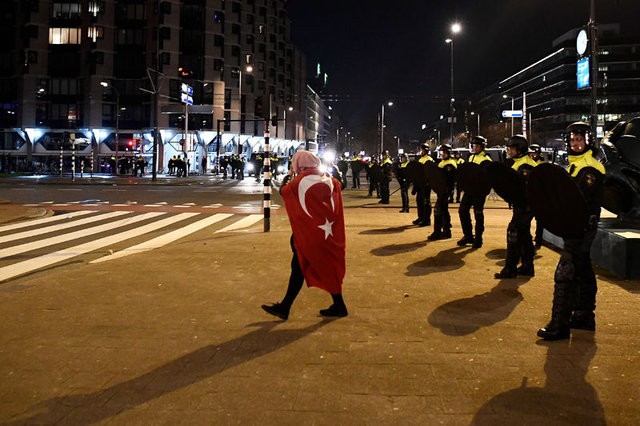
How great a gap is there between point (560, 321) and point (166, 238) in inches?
352

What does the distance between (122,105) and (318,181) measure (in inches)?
2768

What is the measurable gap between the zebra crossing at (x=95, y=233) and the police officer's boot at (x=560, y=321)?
6.66 metres

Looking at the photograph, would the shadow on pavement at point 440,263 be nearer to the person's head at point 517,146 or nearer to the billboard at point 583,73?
the person's head at point 517,146

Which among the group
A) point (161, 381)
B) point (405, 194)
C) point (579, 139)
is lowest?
point (161, 381)

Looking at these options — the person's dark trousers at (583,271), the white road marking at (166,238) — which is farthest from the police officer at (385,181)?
the person's dark trousers at (583,271)

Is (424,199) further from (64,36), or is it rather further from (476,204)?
(64,36)

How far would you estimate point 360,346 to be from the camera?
4926mm

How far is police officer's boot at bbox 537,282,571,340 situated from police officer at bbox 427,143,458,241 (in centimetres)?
634

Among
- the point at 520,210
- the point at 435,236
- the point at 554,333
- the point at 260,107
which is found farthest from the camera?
the point at 260,107

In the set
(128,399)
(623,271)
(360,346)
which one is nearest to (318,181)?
(360,346)

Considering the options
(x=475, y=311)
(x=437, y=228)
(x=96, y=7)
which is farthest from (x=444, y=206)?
(x=96, y=7)

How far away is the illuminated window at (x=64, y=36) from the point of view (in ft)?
236

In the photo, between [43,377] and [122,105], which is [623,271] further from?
[122,105]

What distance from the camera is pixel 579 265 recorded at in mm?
5340
